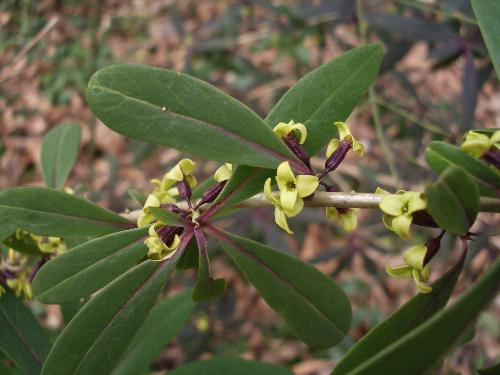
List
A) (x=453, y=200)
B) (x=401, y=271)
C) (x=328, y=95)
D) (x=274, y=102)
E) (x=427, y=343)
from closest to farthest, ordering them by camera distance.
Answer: (x=427, y=343) → (x=453, y=200) → (x=401, y=271) → (x=328, y=95) → (x=274, y=102)

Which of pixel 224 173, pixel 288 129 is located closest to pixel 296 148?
pixel 288 129

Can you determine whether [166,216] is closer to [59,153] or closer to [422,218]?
[422,218]

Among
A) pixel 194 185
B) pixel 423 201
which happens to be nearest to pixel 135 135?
pixel 194 185

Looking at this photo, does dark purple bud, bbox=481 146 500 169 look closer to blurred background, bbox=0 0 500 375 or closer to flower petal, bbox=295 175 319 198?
flower petal, bbox=295 175 319 198

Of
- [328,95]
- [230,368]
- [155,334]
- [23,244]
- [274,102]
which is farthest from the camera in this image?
[274,102]

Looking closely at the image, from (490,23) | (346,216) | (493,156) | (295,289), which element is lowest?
(295,289)

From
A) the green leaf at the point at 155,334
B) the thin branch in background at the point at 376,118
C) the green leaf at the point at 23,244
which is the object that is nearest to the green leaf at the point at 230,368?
the green leaf at the point at 155,334
